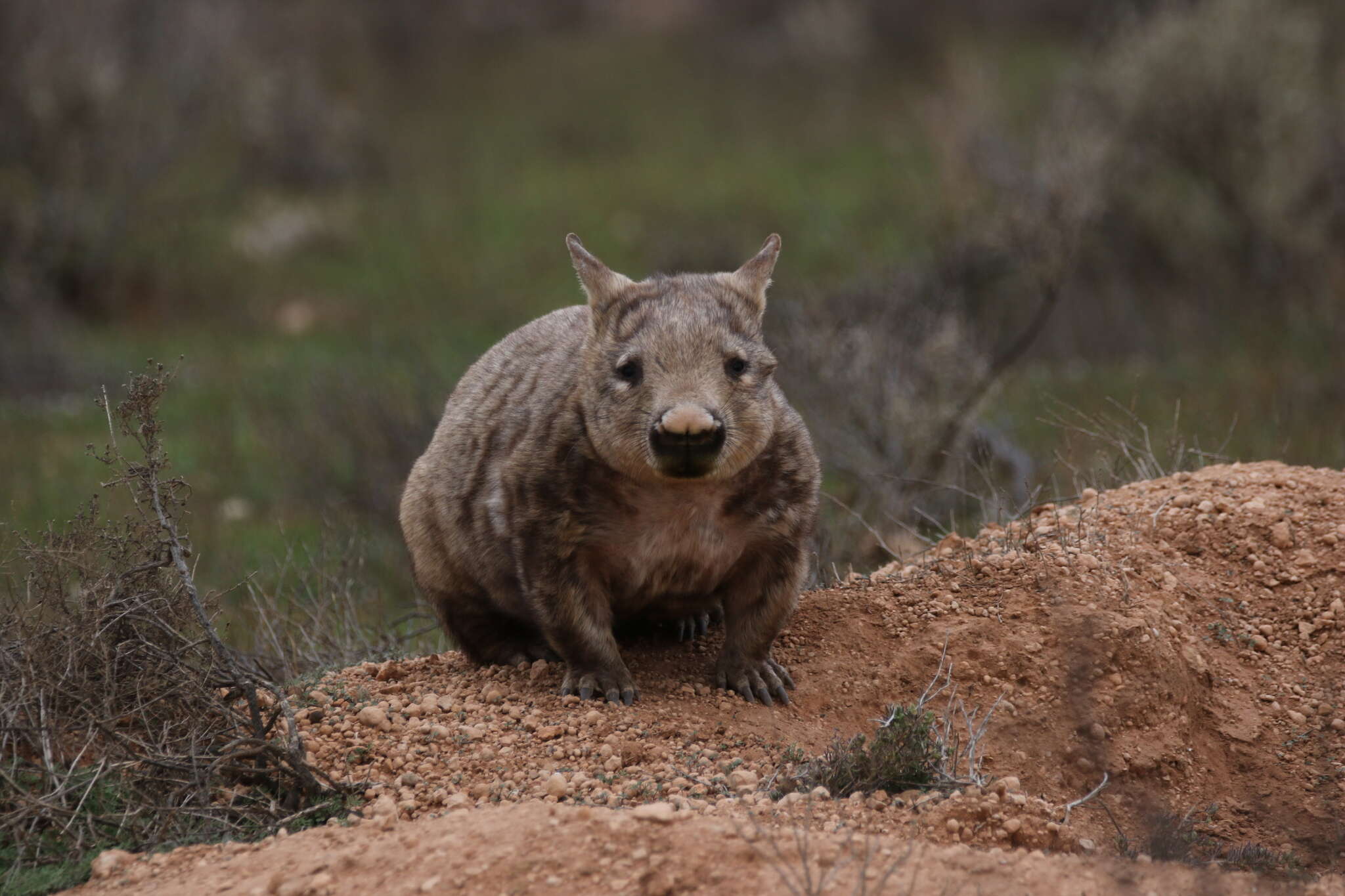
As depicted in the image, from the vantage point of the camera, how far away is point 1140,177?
22562 mm

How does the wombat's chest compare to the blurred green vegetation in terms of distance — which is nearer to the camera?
the wombat's chest

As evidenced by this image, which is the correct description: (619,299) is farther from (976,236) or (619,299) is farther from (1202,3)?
(1202,3)

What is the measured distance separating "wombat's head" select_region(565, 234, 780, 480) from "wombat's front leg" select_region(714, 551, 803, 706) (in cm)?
61

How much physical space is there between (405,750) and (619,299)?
214 cm

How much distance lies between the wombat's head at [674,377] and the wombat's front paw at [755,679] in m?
0.96

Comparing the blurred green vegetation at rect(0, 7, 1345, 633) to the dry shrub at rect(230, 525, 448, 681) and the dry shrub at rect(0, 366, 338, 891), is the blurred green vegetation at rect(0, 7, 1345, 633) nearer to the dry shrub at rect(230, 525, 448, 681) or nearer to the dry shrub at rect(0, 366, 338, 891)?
the dry shrub at rect(230, 525, 448, 681)

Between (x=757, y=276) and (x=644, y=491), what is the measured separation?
121 cm

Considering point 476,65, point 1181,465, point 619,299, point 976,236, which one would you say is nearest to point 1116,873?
point 619,299

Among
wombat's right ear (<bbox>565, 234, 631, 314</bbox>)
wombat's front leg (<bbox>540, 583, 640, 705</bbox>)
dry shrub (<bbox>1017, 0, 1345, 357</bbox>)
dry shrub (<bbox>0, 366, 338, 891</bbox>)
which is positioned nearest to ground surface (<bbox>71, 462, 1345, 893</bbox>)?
wombat's front leg (<bbox>540, 583, 640, 705</bbox>)

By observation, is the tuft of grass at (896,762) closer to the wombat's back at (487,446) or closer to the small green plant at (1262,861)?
the small green plant at (1262,861)

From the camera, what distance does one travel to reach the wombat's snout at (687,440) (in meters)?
5.70

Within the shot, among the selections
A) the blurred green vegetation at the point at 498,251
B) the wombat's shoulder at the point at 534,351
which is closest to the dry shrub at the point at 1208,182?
the blurred green vegetation at the point at 498,251

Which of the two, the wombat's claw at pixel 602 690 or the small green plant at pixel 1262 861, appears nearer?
the small green plant at pixel 1262 861

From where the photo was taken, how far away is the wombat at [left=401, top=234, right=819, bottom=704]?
6.14m
